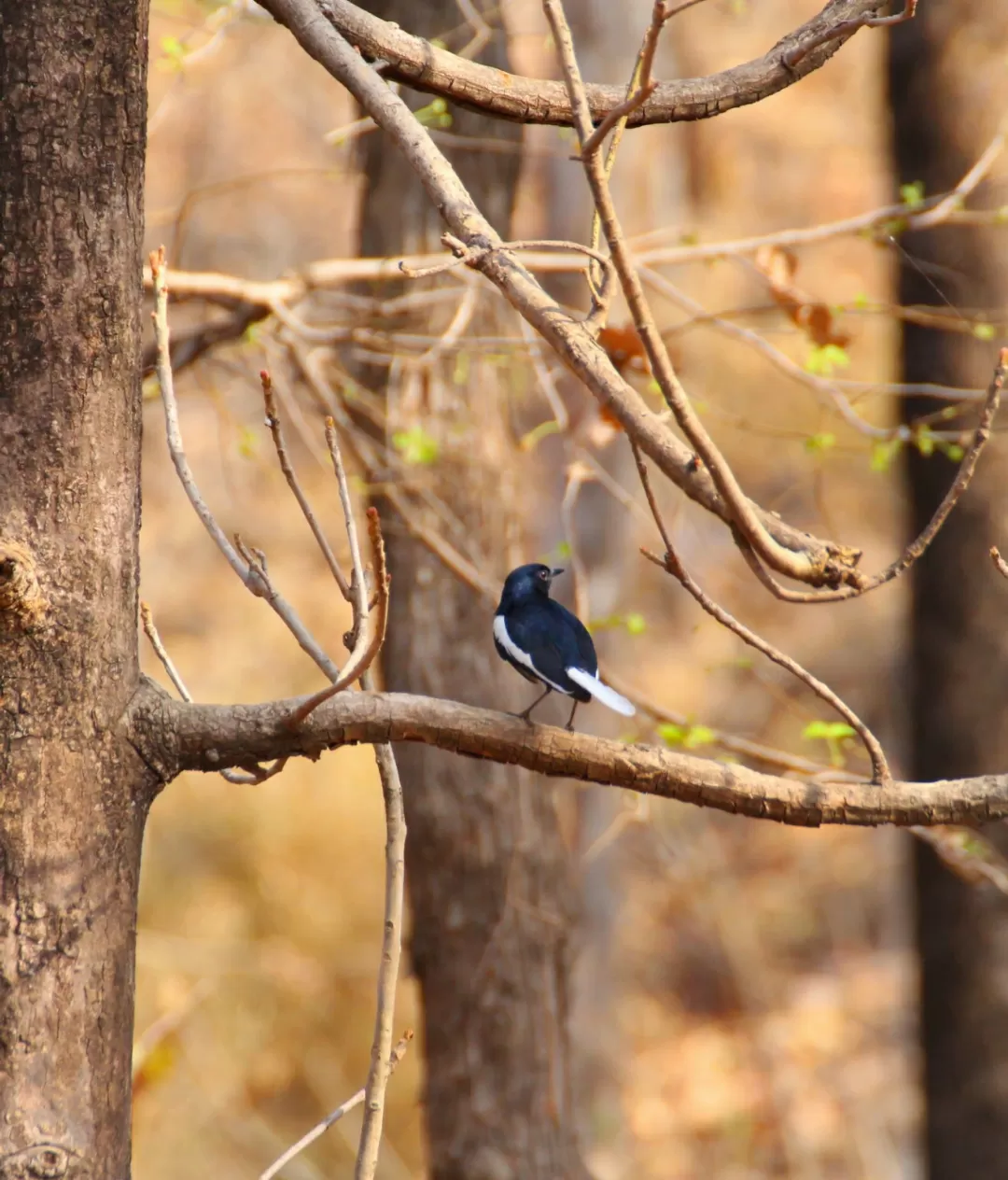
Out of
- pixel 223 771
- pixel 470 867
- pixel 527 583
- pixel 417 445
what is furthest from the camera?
pixel 470 867

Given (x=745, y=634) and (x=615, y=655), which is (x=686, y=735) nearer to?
(x=745, y=634)

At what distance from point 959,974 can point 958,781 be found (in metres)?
3.40

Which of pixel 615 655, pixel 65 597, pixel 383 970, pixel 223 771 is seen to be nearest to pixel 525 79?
pixel 65 597

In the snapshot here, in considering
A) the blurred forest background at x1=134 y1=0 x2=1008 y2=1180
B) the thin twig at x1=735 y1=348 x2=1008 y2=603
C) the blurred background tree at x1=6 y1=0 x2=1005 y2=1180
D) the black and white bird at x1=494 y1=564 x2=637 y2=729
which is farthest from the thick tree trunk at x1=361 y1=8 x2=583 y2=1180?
the thin twig at x1=735 y1=348 x2=1008 y2=603

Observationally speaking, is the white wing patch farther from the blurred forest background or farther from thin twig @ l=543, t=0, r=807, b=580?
the blurred forest background

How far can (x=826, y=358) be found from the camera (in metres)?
3.48

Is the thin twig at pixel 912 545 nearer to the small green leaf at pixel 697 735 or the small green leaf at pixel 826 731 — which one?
the small green leaf at pixel 826 731

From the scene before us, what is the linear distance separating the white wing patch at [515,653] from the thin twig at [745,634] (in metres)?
0.34

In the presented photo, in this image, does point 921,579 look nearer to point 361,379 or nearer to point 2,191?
point 361,379

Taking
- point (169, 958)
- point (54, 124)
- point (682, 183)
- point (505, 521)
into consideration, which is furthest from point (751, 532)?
point (682, 183)

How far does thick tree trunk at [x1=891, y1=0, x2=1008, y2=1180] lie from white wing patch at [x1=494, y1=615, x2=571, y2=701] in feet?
9.56

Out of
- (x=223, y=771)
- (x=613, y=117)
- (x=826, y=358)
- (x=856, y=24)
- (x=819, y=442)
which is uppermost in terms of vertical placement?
(x=826, y=358)

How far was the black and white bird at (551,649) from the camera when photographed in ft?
6.57

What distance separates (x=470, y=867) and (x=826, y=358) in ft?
6.48
